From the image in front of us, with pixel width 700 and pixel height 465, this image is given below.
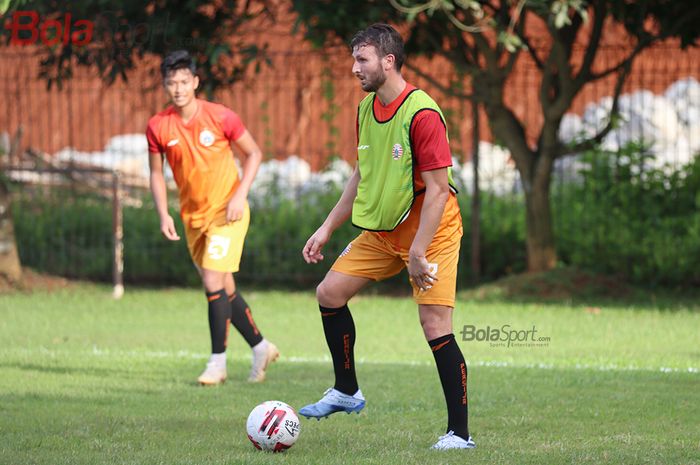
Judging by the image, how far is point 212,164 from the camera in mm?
8281

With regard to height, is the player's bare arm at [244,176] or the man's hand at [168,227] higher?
the player's bare arm at [244,176]

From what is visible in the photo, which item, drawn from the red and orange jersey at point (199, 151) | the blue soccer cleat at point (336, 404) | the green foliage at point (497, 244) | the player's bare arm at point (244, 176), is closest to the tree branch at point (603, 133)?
the green foliage at point (497, 244)

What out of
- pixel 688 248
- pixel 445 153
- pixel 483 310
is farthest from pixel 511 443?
pixel 688 248

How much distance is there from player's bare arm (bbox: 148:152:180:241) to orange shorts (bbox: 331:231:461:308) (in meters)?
2.41

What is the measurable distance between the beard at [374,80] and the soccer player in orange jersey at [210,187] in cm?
264

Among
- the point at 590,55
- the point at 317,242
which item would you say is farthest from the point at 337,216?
the point at 590,55

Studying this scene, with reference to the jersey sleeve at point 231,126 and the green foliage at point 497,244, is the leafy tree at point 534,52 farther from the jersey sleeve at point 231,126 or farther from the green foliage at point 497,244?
the jersey sleeve at point 231,126

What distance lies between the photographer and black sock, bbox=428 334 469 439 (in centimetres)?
571

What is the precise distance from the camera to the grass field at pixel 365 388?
5.80 meters

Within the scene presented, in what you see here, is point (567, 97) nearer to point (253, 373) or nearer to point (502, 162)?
point (502, 162)

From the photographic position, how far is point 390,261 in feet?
19.7

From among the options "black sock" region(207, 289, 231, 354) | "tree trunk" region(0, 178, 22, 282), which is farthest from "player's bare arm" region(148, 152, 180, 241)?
"tree trunk" region(0, 178, 22, 282)

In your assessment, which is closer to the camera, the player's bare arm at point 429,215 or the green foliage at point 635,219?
the player's bare arm at point 429,215

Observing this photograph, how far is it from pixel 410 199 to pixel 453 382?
2.89ft
